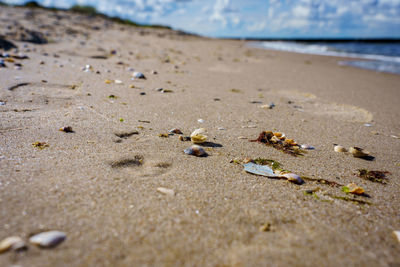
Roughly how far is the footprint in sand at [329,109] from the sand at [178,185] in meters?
0.04

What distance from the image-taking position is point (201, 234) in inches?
49.0

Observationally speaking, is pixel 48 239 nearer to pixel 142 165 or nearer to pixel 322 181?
pixel 142 165

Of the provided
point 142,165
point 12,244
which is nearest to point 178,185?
point 142,165

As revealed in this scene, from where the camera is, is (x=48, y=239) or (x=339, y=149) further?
(x=339, y=149)

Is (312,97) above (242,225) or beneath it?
above

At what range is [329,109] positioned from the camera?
379 cm

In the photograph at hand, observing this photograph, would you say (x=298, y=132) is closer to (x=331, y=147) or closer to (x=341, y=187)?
(x=331, y=147)

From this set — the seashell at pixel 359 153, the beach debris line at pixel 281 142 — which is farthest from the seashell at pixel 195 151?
the seashell at pixel 359 153

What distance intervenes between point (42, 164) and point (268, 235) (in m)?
1.44

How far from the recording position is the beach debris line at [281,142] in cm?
232

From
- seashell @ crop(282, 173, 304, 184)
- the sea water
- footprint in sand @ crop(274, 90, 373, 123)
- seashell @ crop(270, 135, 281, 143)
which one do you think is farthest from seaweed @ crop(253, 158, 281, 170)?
the sea water

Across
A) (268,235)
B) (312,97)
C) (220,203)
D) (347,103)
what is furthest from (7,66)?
(347,103)

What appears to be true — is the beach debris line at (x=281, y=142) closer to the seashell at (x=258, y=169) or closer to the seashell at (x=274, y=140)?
the seashell at (x=274, y=140)

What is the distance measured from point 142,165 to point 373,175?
1754 millimetres
